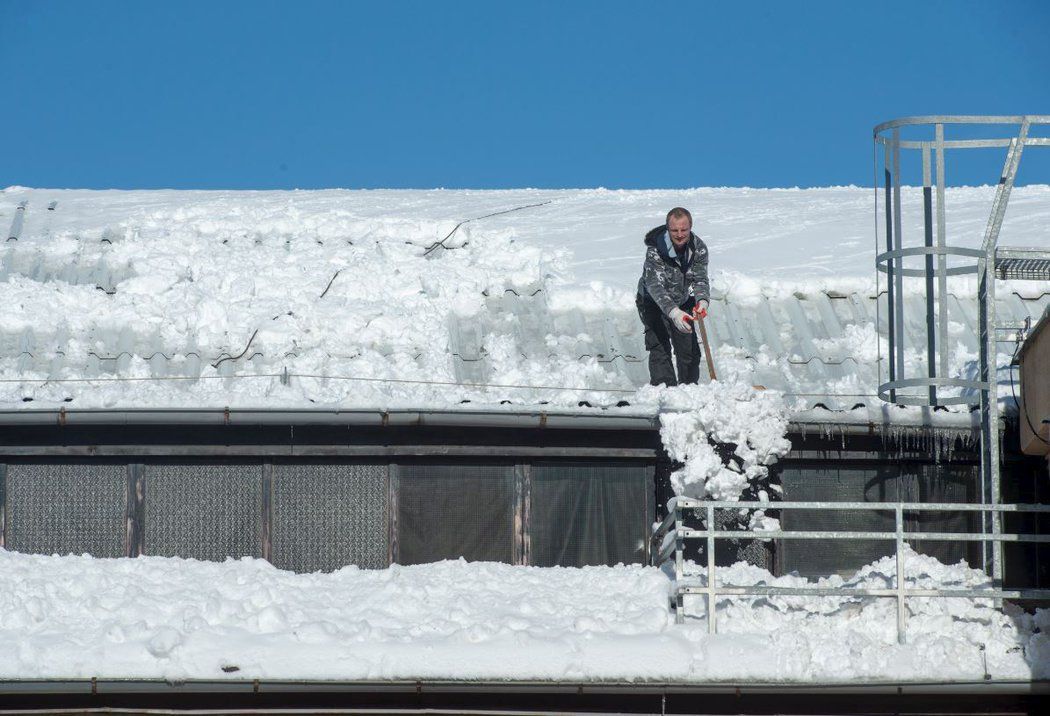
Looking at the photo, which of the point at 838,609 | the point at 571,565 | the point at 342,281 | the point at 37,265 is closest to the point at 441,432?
the point at 571,565

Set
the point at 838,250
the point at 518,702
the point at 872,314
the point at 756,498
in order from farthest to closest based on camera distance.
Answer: the point at 838,250, the point at 872,314, the point at 756,498, the point at 518,702

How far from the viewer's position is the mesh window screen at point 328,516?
11953 millimetres

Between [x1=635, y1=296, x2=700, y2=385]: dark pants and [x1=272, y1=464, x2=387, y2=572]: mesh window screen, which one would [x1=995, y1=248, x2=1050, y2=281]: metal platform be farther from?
[x1=272, y1=464, x2=387, y2=572]: mesh window screen

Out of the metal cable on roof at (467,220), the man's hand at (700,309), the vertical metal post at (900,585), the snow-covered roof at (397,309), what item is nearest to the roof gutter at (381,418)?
the snow-covered roof at (397,309)

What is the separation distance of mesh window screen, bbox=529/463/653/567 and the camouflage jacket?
1.42 meters

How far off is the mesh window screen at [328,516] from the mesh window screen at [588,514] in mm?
1204

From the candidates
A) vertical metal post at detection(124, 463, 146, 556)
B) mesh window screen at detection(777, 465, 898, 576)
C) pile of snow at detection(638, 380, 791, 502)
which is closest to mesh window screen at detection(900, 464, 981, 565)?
mesh window screen at detection(777, 465, 898, 576)

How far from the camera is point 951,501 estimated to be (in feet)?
40.1

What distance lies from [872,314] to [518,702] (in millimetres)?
5020

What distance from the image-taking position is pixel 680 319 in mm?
12023

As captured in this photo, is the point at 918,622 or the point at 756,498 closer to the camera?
the point at 918,622

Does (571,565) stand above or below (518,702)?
above

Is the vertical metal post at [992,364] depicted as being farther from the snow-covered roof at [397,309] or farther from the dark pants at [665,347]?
the dark pants at [665,347]

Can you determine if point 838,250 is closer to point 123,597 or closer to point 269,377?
point 269,377
